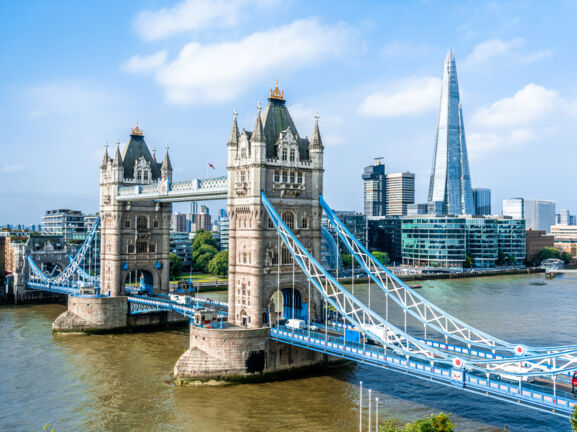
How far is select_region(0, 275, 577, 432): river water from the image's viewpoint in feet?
145

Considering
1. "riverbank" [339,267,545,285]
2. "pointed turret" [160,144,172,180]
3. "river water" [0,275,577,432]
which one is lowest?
"river water" [0,275,577,432]

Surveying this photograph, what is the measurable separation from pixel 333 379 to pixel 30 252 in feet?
256

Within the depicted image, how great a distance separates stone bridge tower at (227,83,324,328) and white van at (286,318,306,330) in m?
1.82

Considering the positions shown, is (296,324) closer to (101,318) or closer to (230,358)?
(230,358)

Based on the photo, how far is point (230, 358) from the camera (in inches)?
2114

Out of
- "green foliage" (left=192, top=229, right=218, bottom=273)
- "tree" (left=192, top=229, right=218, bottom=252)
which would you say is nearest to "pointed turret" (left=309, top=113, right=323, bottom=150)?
"green foliage" (left=192, top=229, right=218, bottom=273)

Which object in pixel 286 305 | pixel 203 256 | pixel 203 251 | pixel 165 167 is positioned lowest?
pixel 286 305

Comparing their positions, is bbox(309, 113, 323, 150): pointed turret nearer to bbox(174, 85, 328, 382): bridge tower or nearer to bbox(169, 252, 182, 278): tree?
bbox(174, 85, 328, 382): bridge tower

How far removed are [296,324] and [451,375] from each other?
20.9 metres

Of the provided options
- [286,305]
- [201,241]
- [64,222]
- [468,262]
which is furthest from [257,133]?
[468,262]

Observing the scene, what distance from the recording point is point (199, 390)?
51.8 meters

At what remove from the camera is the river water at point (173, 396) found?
44156 millimetres

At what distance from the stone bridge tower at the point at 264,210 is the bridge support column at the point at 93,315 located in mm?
27582

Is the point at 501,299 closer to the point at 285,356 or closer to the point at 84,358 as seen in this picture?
the point at 285,356
